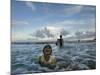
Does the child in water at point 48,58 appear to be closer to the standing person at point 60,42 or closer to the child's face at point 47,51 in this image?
the child's face at point 47,51

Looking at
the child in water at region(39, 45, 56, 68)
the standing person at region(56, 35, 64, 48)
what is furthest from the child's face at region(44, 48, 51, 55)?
the standing person at region(56, 35, 64, 48)

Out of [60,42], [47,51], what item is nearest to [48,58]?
[47,51]

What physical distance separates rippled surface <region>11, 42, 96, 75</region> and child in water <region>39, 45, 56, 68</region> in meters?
0.04

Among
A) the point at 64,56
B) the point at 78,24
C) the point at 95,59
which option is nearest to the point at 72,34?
the point at 78,24

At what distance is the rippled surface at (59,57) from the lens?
1995 millimetres

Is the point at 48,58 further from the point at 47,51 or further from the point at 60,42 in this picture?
the point at 60,42

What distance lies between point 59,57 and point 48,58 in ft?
0.43

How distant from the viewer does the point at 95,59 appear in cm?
227

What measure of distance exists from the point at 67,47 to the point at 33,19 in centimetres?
51

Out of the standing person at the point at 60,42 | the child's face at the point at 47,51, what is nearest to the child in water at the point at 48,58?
the child's face at the point at 47,51

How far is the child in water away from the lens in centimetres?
209

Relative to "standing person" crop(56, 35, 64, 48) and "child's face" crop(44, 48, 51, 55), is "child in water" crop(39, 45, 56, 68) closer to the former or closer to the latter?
"child's face" crop(44, 48, 51, 55)
